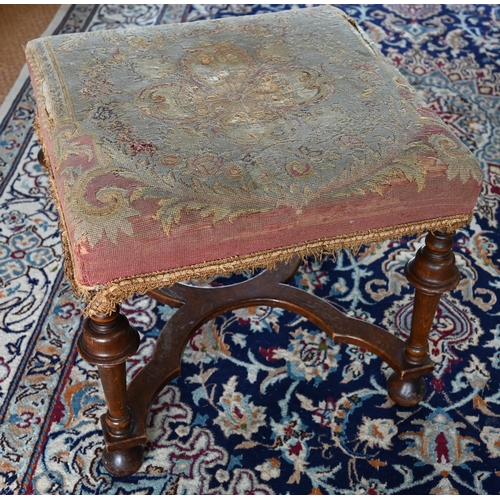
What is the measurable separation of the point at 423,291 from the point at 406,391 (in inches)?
7.6

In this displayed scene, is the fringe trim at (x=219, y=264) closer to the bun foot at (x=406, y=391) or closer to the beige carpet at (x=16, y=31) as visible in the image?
the bun foot at (x=406, y=391)

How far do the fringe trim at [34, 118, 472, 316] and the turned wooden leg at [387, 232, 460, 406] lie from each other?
0.04 m

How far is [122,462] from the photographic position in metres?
0.87

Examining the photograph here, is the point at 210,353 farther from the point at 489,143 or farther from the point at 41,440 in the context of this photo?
the point at 489,143

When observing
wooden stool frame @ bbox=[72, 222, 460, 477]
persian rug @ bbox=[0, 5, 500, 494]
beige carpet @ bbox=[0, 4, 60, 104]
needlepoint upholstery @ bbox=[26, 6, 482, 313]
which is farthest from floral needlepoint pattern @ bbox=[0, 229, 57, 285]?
beige carpet @ bbox=[0, 4, 60, 104]

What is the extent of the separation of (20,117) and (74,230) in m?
0.96

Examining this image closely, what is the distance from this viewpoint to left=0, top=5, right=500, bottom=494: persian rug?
881 millimetres

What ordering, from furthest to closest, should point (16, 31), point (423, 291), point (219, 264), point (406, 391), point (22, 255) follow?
point (16, 31)
point (22, 255)
point (406, 391)
point (423, 291)
point (219, 264)

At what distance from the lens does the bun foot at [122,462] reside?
2.85 ft

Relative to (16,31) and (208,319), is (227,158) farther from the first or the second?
(16,31)

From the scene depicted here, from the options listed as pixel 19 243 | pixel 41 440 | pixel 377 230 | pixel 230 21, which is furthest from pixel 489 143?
Answer: pixel 41 440

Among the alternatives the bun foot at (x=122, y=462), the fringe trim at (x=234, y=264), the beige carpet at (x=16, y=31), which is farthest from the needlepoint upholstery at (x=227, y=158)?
the beige carpet at (x=16, y=31)

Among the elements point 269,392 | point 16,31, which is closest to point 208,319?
point 269,392

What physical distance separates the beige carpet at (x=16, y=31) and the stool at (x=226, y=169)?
32.1 inches
